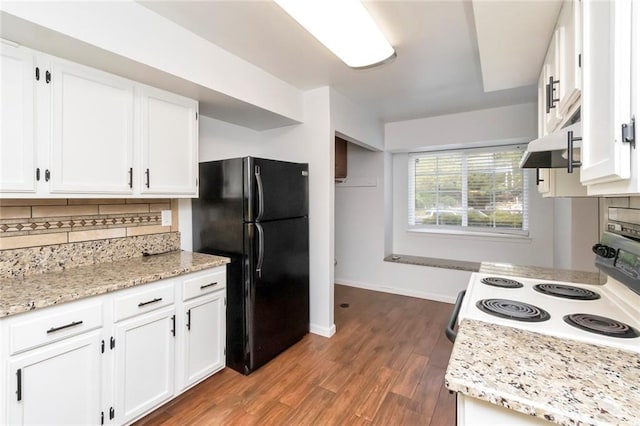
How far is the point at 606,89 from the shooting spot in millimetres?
754

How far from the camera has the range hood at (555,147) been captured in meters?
1.00

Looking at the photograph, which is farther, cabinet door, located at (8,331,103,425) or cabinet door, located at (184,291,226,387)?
cabinet door, located at (184,291,226,387)

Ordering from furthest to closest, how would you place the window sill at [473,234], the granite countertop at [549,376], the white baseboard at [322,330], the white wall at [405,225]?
the window sill at [473,234], the white wall at [405,225], the white baseboard at [322,330], the granite countertop at [549,376]

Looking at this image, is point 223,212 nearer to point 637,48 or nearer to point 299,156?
point 299,156

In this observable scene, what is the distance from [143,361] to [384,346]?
6.32ft

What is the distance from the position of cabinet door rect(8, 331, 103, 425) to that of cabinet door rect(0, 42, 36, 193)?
811 millimetres

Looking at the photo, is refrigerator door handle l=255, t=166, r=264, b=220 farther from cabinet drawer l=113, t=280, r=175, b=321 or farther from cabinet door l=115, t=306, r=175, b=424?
cabinet door l=115, t=306, r=175, b=424

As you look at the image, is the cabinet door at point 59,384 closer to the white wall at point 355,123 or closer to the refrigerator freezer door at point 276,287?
the refrigerator freezer door at point 276,287

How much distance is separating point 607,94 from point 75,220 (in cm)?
265

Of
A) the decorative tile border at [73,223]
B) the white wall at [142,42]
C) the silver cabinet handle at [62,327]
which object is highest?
the white wall at [142,42]

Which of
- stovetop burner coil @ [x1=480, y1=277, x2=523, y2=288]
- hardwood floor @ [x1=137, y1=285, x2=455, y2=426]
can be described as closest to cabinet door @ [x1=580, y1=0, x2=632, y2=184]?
stovetop burner coil @ [x1=480, y1=277, x2=523, y2=288]

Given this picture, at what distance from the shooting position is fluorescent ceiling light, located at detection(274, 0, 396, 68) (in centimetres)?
151

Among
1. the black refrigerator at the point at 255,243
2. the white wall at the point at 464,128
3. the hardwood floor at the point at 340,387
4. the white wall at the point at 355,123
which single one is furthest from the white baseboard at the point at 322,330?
the white wall at the point at 464,128

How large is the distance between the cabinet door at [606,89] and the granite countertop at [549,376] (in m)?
0.50
